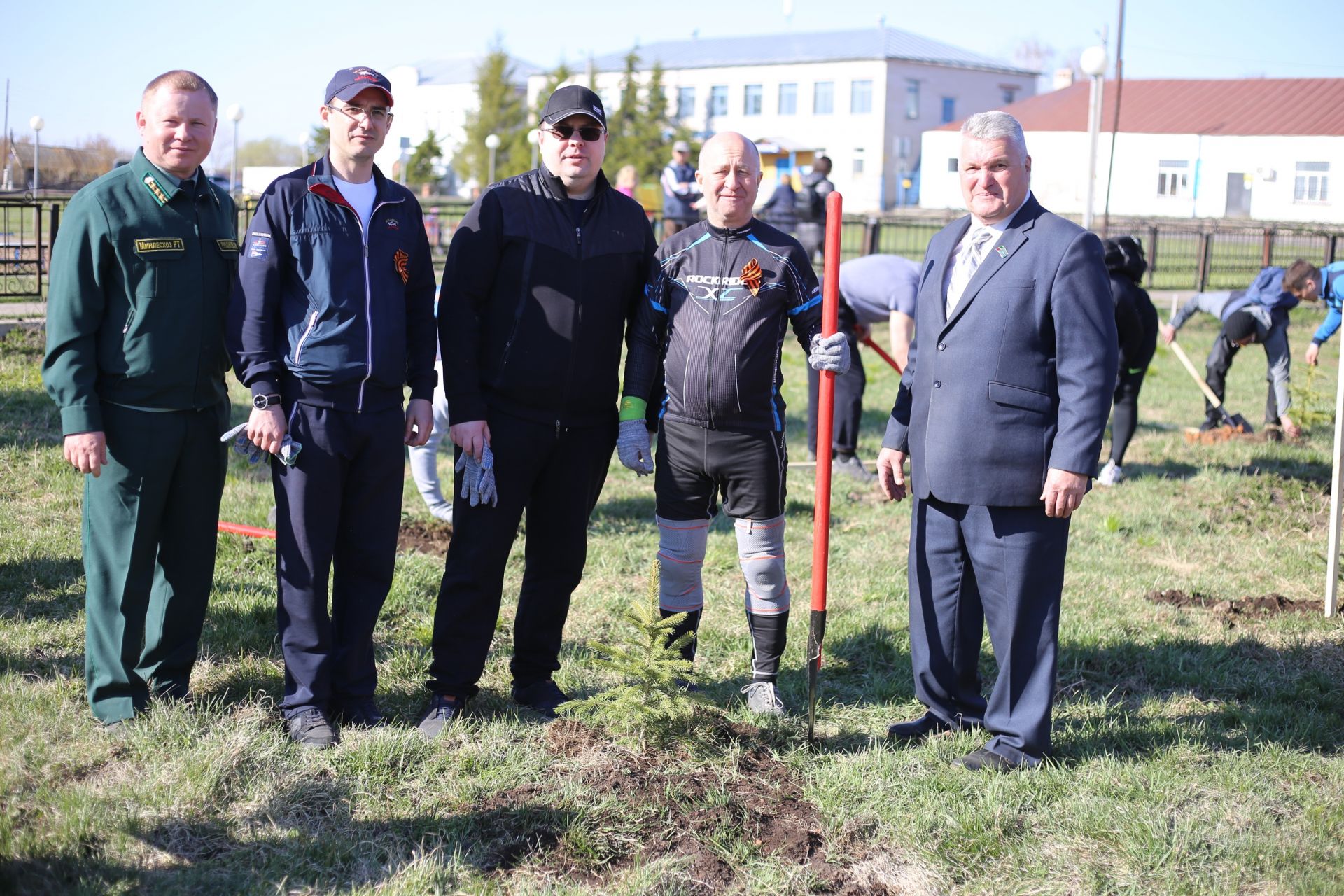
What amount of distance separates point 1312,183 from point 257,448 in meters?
53.1

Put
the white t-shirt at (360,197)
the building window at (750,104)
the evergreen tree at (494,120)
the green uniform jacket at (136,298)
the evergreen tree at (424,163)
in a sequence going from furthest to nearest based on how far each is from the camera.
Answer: the building window at (750,104)
the evergreen tree at (494,120)
the evergreen tree at (424,163)
the white t-shirt at (360,197)
the green uniform jacket at (136,298)

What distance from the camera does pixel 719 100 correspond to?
69.1m

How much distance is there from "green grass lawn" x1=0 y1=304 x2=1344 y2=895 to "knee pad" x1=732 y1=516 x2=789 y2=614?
0.46 meters

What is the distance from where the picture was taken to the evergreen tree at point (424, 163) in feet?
158

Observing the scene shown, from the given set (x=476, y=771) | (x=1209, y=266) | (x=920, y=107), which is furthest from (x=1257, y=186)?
(x=476, y=771)

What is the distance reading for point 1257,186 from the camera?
49.6 metres

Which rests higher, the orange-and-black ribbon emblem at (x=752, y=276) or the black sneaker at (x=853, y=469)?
the orange-and-black ribbon emblem at (x=752, y=276)

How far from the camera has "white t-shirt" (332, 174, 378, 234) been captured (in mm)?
3973

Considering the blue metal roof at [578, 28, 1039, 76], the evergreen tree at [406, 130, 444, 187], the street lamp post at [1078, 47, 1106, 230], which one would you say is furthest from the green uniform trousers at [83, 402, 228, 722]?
the blue metal roof at [578, 28, 1039, 76]

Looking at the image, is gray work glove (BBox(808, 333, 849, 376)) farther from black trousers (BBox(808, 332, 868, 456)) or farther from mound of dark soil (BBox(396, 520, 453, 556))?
black trousers (BBox(808, 332, 868, 456))

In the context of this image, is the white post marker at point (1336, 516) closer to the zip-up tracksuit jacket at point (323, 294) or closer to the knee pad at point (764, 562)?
the knee pad at point (764, 562)

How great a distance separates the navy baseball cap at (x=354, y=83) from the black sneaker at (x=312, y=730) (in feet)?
6.97

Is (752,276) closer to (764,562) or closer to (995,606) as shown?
(764,562)

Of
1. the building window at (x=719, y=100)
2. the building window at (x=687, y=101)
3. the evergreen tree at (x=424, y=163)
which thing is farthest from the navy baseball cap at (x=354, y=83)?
the building window at (x=687, y=101)
